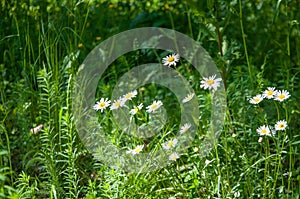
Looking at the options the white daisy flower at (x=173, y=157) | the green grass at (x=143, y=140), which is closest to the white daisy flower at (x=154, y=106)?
the green grass at (x=143, y=140)

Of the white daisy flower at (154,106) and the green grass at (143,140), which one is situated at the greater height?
the white daisy flower at (154,106)

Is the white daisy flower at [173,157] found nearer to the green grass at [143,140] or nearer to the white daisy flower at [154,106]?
the green grass at [143,140]

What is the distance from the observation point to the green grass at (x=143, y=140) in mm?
1758

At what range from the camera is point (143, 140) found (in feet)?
6.66

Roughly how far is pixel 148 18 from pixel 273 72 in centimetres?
96

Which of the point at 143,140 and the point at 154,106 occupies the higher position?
the point at 154,106

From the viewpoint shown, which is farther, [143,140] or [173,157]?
[143,140]

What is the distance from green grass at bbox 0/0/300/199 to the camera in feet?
5.77

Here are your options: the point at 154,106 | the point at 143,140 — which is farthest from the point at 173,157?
the point at 143,140

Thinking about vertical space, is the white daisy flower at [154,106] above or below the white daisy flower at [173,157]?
above

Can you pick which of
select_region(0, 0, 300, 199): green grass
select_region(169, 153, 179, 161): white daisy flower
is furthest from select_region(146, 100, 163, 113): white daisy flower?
select_region(169, 153, 179, 161): white daisy flower

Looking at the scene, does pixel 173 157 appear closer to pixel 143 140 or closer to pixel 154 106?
pixel 154 106

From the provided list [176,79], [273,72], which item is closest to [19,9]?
[176,79]

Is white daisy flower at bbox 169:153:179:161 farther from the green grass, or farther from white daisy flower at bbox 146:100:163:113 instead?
white daisy flower at bbox 146:100:163:113
